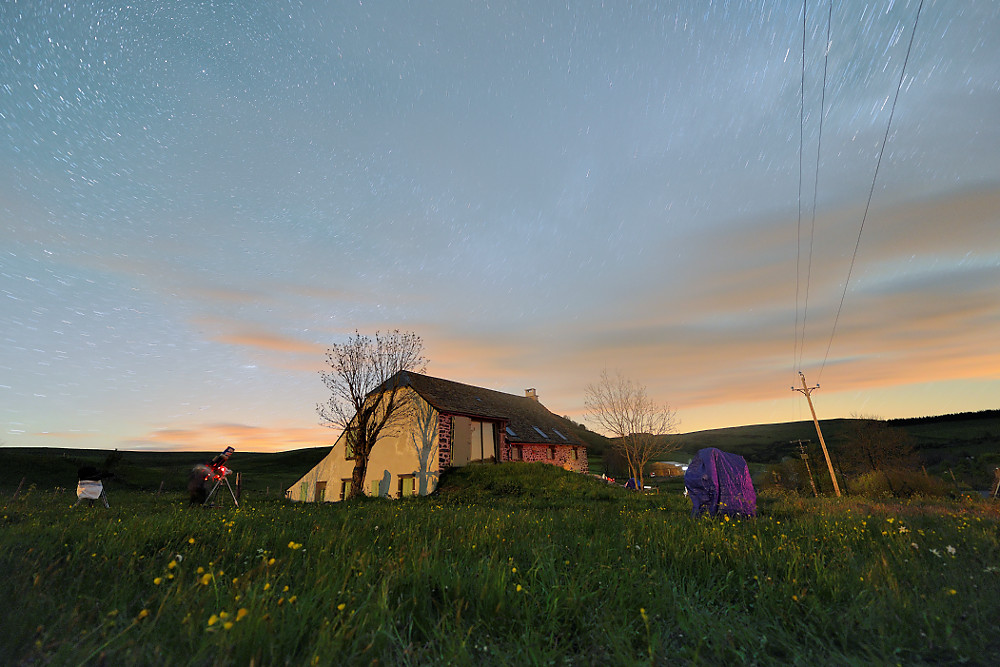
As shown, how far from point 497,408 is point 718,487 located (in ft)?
76.7

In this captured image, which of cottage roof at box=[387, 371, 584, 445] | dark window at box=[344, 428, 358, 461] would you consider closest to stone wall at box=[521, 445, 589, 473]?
cottage roof at box=[387, 371, 584, 445]

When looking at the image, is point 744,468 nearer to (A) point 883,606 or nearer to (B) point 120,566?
(A) point 883,606

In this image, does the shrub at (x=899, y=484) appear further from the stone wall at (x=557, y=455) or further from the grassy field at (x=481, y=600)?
the grassy field at (x=481, y=600)

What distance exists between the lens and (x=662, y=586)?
13.5 ft

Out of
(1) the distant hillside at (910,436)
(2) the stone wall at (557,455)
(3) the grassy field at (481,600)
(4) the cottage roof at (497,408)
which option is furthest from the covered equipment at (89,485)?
(1) the distant hillside at (910,436)

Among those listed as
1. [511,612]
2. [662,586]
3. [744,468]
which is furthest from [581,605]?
[744,468]

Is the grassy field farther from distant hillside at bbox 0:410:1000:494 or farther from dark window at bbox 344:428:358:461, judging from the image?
distant hillside at bbox 0:410:1000:494

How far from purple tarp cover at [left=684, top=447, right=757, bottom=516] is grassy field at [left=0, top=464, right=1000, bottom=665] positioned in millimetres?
4208

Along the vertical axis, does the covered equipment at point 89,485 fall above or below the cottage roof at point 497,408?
below

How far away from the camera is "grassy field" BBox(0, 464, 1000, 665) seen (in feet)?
8.98

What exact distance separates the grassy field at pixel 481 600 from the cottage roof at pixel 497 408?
20498 millimetres

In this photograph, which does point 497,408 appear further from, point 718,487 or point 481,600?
point 481,600

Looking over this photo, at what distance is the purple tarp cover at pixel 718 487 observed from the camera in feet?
33.0

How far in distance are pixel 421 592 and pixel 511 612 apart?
762 mm
